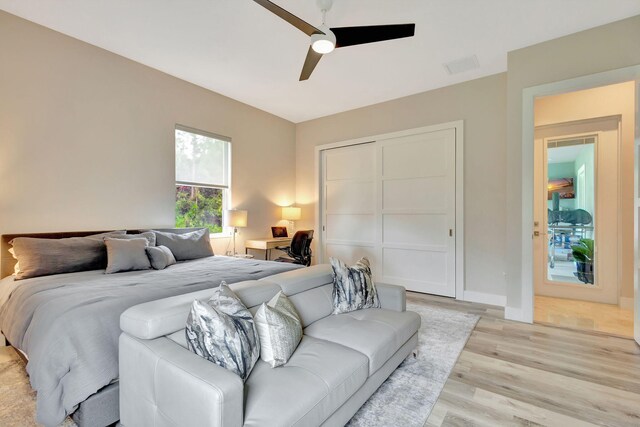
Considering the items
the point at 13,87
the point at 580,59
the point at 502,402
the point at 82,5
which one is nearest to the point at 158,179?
the point at 13,87

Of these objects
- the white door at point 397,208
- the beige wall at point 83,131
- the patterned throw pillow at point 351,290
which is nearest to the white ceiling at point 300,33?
the beige wall at point 83,131

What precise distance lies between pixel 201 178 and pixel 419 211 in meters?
3.27

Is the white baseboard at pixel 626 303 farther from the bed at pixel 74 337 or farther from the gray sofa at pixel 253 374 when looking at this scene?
the bed at pixel 74 337

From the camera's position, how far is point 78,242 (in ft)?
9.09

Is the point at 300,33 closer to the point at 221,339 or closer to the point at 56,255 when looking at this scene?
the point at 221,339

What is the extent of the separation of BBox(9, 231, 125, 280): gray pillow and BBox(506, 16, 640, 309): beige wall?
4251 millimetres

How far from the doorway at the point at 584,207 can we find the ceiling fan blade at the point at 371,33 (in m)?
3.04

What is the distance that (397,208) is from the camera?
184 inches

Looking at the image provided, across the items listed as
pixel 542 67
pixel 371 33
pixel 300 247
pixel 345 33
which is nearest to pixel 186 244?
pixel 300 247

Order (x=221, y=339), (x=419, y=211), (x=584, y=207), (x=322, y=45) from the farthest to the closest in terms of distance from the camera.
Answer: (x=419, y=211)
(x=584, y=207)
(x=322, y=45)
(x=221, y=339)

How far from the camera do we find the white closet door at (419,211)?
4.22 m

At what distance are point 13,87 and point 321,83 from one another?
3.23 meters

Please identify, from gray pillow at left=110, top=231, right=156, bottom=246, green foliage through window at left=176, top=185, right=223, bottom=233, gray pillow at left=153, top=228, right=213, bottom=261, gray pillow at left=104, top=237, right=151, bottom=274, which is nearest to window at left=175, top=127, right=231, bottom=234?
green foliage through window at left=176, top=185, right=223, bottom=233

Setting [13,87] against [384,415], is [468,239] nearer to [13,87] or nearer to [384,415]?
[384,415]
